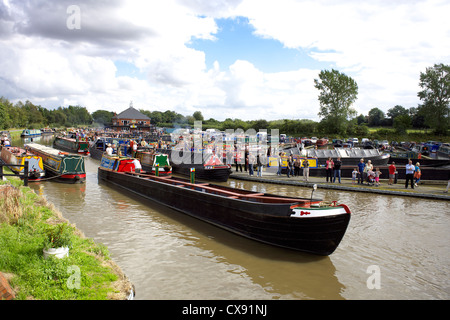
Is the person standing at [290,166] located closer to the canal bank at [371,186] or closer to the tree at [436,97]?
the canal bank at [371,186]

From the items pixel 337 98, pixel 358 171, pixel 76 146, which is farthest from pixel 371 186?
pixel 337 98

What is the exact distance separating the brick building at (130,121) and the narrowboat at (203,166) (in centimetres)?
5831

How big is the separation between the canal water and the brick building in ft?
232

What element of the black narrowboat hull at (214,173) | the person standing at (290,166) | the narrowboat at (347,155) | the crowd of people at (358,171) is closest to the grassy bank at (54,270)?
the black narrowboat hull at (214,173)

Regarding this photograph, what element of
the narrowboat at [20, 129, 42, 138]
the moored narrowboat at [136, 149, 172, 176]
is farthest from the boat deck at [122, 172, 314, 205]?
the narrowboat at [20, 129, 42, 138]

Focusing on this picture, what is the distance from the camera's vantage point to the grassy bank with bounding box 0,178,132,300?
506 cm

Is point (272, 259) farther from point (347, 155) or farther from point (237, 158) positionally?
point (347, 155)

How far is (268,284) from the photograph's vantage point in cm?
696

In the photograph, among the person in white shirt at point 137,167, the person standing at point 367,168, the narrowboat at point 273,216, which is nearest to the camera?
the narrowboat at point 273,216

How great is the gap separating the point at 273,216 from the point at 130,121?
8192 centimetres

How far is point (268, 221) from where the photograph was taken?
886cm

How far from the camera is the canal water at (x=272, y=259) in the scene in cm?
662

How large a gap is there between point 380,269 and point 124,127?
82954 millimetres
